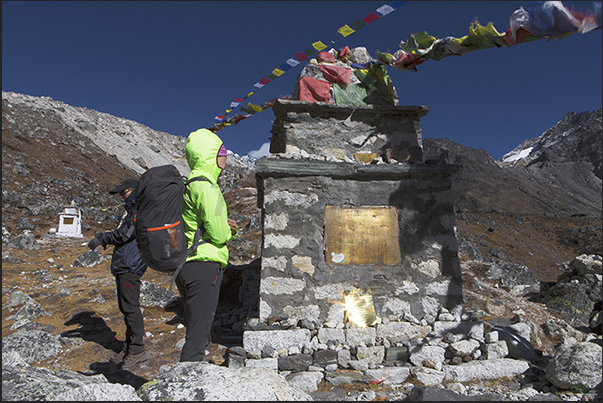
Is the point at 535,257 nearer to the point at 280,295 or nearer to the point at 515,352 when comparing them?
the point at 515,352

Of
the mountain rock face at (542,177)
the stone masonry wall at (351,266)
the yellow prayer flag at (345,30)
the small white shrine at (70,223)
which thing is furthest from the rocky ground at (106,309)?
the mountain rock face at (542,177)

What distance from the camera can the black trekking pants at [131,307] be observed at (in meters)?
4.19

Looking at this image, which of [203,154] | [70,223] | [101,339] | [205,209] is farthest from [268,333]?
[70,223]

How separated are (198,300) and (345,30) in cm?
459

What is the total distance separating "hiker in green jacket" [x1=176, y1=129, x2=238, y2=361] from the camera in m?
2.68

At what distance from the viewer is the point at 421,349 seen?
13.8 ft

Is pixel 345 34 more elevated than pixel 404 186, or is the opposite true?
pixel 345 34

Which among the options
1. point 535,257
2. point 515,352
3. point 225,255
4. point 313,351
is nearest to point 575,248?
point 535,257

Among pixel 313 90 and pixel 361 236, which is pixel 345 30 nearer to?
pixel 313 90

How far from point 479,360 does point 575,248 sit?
1985 centimetres

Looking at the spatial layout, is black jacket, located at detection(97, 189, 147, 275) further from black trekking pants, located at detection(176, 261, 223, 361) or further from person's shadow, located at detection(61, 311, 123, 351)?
black trekking pants, located at detection(176, 261, 223, 361)

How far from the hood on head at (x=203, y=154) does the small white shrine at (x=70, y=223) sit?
1507 centimetres

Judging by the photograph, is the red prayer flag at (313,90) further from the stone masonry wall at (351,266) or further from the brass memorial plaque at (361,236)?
the brass memorial plaque at (361,236)

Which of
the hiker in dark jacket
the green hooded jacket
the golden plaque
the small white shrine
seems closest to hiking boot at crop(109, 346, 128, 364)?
the hiker in dark jacket
